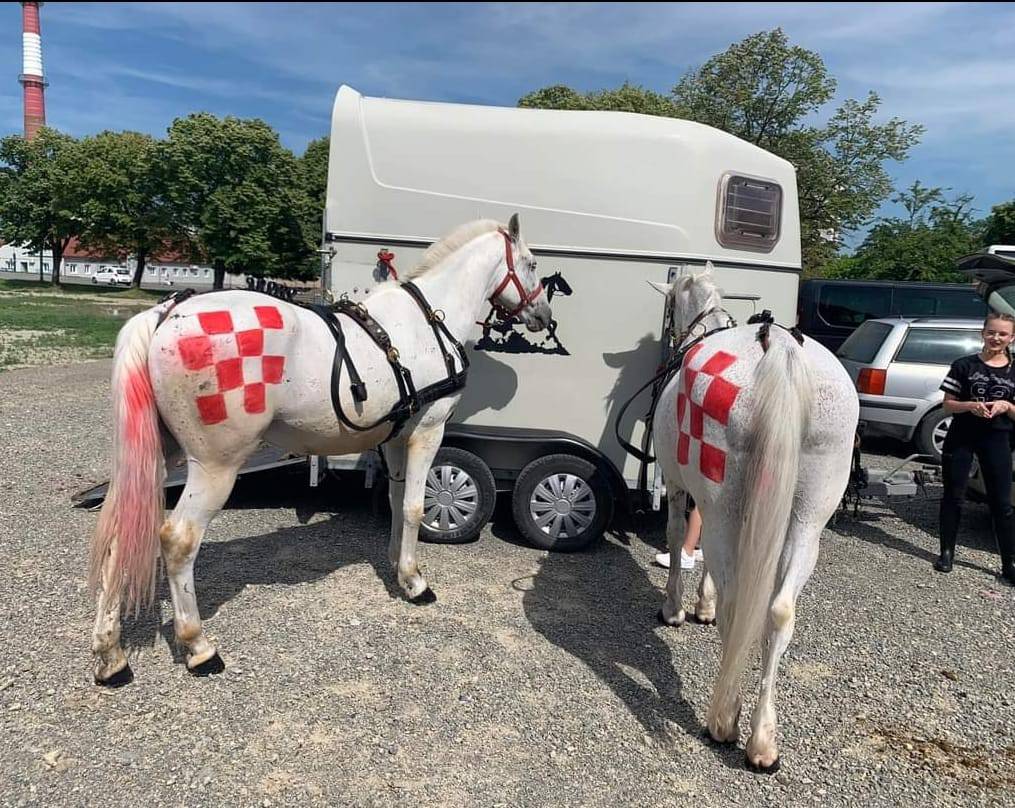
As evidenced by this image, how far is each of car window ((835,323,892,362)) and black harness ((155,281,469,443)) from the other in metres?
6.45

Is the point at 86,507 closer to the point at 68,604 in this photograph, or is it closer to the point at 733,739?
the point at 68,604

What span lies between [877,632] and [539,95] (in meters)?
27.7

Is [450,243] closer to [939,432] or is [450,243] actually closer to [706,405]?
[706,405]

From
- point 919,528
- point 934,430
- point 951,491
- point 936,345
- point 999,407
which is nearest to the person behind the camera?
point 999,407

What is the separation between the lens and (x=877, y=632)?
386 cm

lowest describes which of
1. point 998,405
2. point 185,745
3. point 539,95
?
point 185,745

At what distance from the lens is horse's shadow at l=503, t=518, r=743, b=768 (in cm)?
302

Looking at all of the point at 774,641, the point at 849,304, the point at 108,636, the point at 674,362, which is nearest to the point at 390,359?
the point at 674,362

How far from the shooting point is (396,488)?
414cm

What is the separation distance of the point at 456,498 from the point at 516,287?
1.64 meters

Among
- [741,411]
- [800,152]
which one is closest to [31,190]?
[800,152]

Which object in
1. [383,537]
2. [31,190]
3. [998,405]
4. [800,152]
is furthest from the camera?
[31,190]

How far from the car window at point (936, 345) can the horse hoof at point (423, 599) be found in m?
6.83

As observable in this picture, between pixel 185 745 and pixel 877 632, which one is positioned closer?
pixel 185 745
